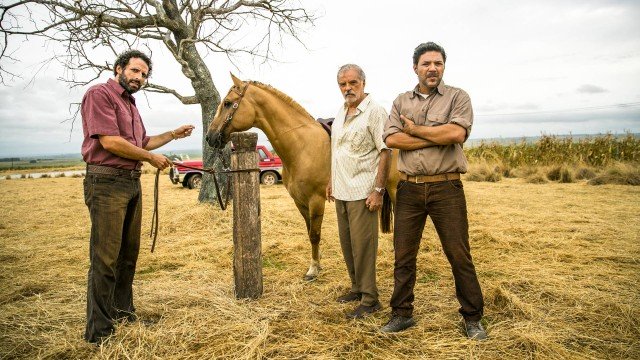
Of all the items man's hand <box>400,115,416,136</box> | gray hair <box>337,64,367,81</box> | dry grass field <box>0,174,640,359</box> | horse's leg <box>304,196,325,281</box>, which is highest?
gray hair <box>337,64,367,81</box>

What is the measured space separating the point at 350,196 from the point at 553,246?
3730 mm

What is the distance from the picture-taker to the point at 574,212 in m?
7.32

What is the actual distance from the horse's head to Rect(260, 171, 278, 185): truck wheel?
12.0 m

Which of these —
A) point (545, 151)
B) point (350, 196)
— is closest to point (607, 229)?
point (350, 196)

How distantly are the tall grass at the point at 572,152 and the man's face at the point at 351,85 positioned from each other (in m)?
14.0

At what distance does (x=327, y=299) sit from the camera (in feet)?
11.8

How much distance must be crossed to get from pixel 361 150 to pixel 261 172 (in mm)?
13078

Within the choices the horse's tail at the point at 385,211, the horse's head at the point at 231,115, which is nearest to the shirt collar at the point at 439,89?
the horse's head at the point at 231,115

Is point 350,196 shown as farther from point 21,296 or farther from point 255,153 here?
point 21,296

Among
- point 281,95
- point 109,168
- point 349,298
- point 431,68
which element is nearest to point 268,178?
point 281,95

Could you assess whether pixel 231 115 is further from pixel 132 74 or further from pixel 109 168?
pixel 109 168

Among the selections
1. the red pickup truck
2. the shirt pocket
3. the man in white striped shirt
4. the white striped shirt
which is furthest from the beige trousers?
the red pickup truck

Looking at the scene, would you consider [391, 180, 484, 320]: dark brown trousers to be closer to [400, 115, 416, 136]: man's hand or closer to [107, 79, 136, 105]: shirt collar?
[400, 115, 416, 136]: man's hand

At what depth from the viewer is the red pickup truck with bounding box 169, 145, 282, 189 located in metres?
14.9
